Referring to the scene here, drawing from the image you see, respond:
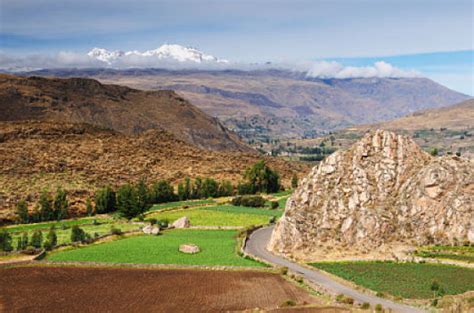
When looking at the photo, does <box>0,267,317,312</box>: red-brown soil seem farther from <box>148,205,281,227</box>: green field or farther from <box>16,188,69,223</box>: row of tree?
<box>16,188,69,223</box>: row of tree

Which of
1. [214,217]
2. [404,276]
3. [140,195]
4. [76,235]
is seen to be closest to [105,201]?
[140,195]

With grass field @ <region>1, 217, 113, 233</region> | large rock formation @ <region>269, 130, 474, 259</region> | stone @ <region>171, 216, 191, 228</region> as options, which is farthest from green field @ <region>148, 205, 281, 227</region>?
large rock formation @ <region>269, 130, 474, 259</region>

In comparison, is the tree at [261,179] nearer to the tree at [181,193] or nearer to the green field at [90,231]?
the tree at [181,193]

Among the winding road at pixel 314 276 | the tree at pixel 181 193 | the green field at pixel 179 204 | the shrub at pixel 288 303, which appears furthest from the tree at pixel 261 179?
the shrub at pixel 288 303

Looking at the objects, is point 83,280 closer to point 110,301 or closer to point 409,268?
point 110,301

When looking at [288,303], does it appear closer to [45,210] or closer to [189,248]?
[189,248]

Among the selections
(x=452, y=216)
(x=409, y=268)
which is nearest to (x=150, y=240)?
(x=409, y=268)
